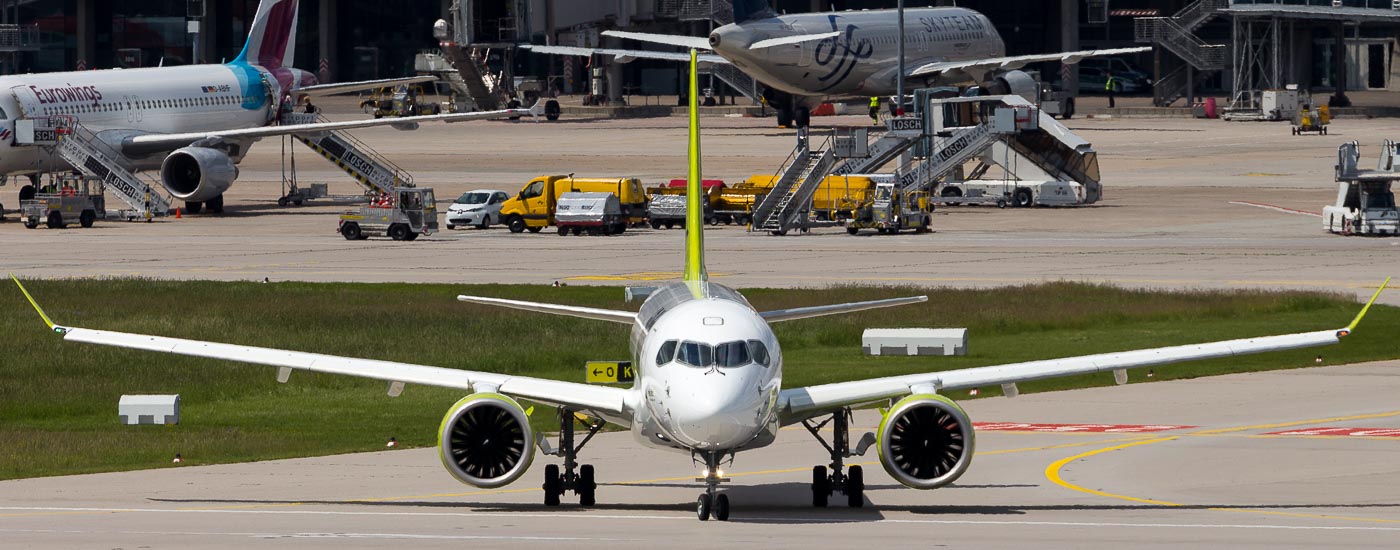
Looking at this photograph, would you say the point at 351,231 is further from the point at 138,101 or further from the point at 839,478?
the point at 839,478

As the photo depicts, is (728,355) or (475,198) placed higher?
(475,198)

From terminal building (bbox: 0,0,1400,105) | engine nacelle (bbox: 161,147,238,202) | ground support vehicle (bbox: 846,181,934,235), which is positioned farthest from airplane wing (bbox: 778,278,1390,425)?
terminal building (bbox: 0,0,1400,105)

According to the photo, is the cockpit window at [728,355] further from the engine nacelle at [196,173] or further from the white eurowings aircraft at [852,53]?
the white eurowings aircraft at [852,53]

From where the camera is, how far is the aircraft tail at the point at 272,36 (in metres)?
89.1

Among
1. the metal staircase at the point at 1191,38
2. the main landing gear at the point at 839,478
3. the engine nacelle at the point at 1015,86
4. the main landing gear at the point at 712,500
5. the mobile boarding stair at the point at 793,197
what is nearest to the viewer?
the main landing gear at the point at 712,500

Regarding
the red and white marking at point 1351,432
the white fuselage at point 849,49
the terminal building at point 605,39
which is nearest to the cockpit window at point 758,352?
the red and white marking at point 1351,432

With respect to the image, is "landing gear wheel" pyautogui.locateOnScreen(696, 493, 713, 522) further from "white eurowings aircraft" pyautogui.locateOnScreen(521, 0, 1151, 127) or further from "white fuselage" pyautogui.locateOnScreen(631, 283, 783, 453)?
"white eurowings aircraft" pyautogui.locateOnScreen(521, 0, 1151, 127)

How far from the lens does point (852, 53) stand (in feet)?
366

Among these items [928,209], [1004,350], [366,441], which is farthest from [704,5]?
[366,441]

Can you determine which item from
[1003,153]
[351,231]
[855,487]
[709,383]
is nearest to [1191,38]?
[1003,153]

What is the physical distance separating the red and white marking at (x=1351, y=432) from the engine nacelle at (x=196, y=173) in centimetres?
5462

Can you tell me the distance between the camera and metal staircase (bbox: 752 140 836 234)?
69.7 m

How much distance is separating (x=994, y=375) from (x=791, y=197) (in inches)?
1918

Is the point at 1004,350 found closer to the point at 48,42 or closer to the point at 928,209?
the point at 928,209
